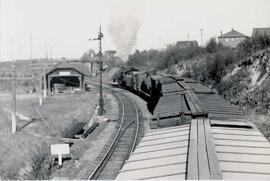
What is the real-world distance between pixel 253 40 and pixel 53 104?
18.3m

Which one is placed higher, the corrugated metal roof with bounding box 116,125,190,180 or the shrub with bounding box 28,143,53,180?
the corrugated metal roof with bounding box 116,125,190,180

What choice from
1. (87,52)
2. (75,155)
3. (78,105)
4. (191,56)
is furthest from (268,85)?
(87,52)

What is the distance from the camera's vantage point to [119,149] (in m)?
17.9

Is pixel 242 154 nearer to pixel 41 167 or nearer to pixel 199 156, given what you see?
pixel 199 156

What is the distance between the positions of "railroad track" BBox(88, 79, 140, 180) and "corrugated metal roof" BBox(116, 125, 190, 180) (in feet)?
20.5

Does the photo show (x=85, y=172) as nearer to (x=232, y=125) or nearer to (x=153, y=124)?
(x=153, y=124)

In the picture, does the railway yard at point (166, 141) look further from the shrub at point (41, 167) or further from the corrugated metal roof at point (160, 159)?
the shrub at point (41, 167)

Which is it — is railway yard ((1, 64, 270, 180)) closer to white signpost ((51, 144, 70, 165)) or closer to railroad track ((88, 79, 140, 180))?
railroad track ((88, 79, 140, 180))

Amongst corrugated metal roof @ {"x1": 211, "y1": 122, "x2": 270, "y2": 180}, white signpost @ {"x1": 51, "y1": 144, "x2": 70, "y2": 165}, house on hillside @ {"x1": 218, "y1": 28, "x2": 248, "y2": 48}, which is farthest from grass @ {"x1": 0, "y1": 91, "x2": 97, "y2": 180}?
house on hillside @ {"x1": 218, "y1": 28, "x2": 248, "y2": 48}

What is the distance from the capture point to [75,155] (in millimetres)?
17172

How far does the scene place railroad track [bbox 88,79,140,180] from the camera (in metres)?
14.3

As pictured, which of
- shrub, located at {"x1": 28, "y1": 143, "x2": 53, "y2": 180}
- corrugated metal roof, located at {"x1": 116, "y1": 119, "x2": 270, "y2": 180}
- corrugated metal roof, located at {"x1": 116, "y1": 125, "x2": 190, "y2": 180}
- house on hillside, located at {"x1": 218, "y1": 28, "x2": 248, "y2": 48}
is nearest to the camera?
corrugated metal roof, located at {"x1": 116, "y1": 119, "x2": 270, "y2": 180}

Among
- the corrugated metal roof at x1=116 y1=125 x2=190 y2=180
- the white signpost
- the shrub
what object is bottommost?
the shrub

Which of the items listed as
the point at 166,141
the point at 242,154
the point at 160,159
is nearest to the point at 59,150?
the point at 166,141
